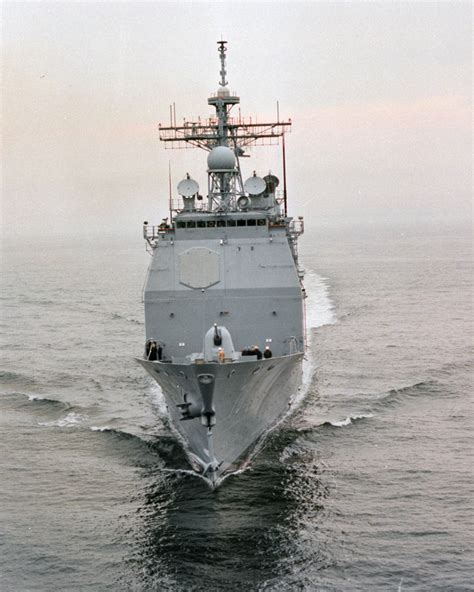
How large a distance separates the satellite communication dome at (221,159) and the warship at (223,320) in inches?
1.2

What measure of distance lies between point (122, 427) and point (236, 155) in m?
10.6

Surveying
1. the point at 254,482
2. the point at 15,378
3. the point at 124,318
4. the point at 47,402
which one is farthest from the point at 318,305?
the point at 254,482

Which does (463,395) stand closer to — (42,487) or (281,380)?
(281,380)

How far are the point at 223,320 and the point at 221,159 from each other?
600cm

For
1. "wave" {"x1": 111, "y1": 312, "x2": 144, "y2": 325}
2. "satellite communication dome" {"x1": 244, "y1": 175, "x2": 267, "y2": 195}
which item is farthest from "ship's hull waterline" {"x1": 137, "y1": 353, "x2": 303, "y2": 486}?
"wave" {"x1": 111, "y1": 312, "x2": 144, "y2": 325}

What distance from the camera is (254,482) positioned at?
61.6 feet

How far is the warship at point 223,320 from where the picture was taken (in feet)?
61.1

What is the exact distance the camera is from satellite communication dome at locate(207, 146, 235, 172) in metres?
26.0

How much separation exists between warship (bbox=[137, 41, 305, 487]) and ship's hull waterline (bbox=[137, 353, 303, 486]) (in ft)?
0.10

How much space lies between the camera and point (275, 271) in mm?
22984

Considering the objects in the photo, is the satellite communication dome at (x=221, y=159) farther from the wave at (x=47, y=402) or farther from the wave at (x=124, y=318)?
the wave at (x=124, y=318)

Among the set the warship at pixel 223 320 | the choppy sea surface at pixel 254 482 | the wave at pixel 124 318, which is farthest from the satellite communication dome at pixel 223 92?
the wave at pixel 124 318

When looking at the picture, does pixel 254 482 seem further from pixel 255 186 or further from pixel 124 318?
pixel 124 318

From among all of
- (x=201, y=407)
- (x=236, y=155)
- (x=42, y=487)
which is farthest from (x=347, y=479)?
(x=236, y=155)
